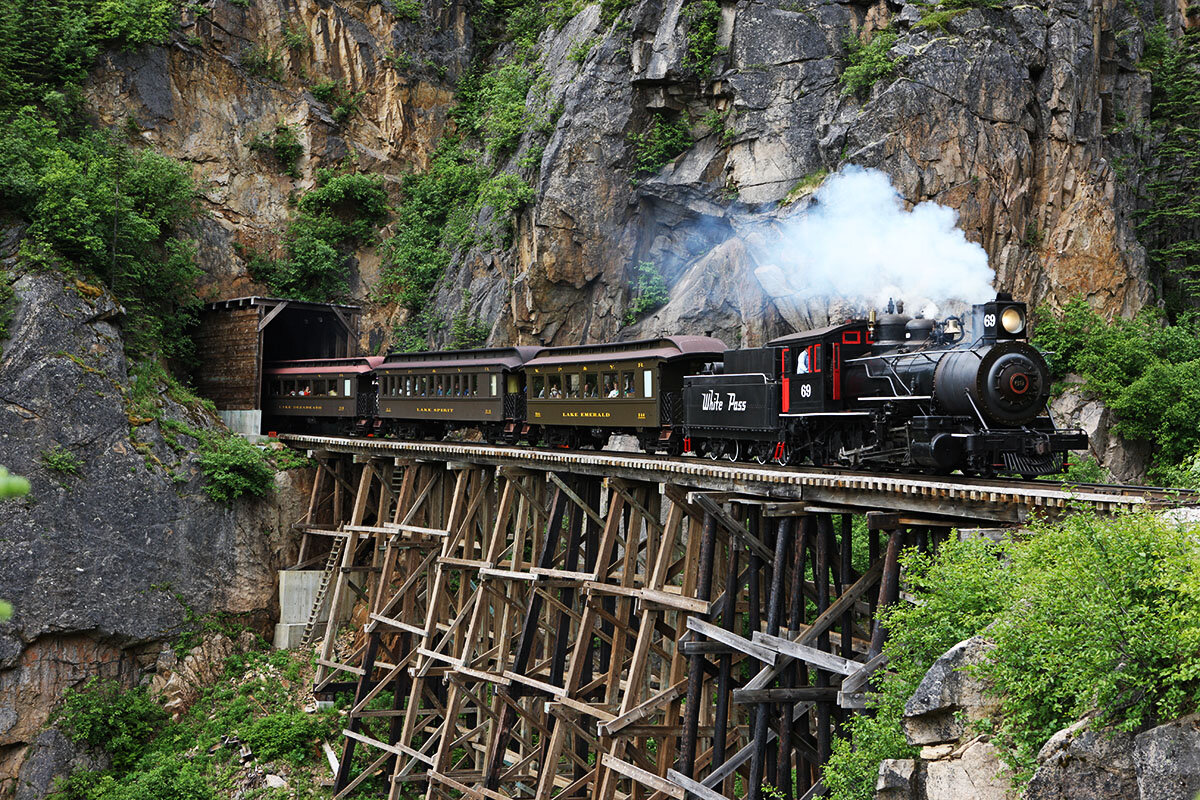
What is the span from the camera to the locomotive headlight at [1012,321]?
13.0 meters

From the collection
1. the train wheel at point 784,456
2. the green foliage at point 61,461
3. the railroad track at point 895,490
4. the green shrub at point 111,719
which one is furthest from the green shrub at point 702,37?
the green shrub at point 111,719

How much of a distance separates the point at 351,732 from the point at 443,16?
33.4m

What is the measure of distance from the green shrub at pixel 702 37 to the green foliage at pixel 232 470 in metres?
17.4

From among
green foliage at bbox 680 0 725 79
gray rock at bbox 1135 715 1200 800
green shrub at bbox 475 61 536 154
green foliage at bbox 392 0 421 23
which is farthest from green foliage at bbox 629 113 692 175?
gray rock at bbox 1135 715 1200 800

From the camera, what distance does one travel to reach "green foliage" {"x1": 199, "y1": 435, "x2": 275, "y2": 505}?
2488cm

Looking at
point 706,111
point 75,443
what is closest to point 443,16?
point 706,111

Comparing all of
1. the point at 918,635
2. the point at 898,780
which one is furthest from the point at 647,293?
the point at 898,780

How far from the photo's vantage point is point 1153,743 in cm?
671

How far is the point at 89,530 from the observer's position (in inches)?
887

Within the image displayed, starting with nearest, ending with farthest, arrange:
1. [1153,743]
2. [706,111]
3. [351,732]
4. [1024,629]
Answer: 1. [1153,743]
2. [1024,629]
3. [351,732]
4. [706,111]

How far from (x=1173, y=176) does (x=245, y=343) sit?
29563mm

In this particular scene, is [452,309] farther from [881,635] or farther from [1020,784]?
[1020,784]

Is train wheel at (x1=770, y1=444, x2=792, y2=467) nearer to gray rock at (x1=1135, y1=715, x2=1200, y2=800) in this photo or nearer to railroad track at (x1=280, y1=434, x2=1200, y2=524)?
railroad track at (x1=280, y1=434, x2=1200, y2=524)

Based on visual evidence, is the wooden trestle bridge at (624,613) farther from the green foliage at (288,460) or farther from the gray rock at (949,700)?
the gray rock at (949,700)
